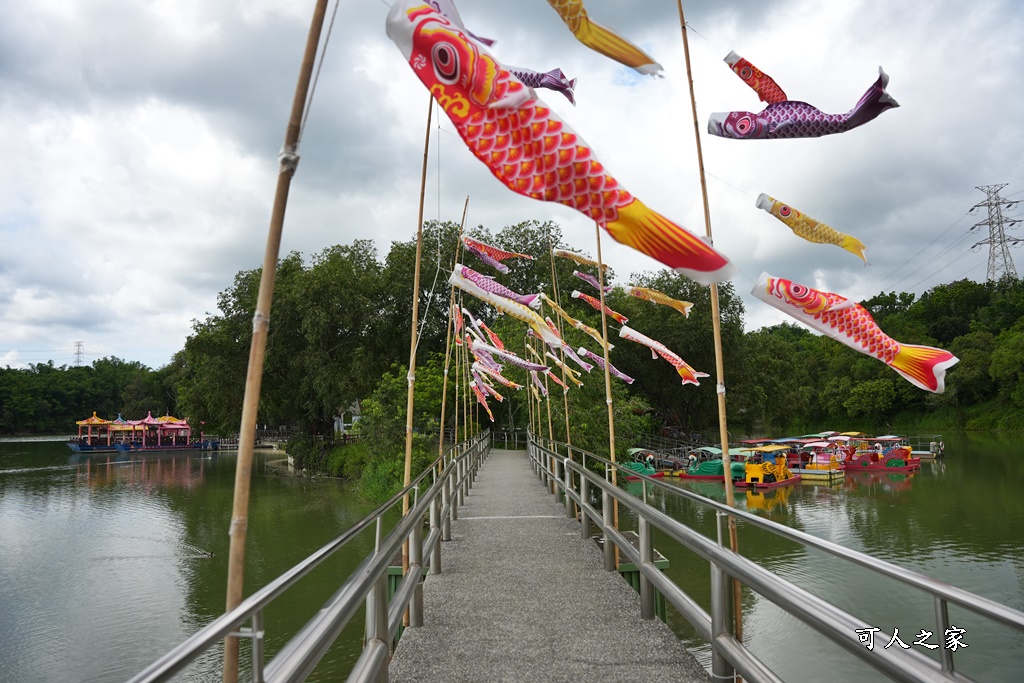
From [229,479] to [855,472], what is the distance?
2943cm

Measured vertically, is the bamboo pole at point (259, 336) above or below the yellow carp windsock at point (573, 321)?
below

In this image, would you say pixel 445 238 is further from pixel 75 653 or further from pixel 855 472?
pixel 75 653

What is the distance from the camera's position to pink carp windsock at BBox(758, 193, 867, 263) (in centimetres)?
530

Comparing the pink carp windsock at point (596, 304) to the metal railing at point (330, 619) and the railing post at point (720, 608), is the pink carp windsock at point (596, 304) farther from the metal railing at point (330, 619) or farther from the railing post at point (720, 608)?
the railing post at point (720, 608)

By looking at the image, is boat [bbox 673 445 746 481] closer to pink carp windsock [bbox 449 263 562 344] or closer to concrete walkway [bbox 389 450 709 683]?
pink carp windsock [bbox 449 263 562 344]

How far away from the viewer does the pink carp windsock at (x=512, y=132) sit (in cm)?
269

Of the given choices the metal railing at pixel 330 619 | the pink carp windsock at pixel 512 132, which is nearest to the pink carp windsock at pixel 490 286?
the metal railing at pixel 330 619

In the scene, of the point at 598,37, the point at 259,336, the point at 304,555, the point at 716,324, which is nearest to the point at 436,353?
the point at 304,555

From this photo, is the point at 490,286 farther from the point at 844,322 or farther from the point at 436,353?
the point at 436,353

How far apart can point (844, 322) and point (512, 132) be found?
2.67 meters

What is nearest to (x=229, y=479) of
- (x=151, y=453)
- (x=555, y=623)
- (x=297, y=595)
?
(x=297, y=595)

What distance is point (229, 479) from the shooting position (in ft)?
112

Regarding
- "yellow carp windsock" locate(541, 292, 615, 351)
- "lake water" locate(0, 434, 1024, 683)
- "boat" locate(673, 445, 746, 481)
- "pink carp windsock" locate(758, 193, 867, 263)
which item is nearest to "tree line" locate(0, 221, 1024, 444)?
"boat" locate(673, 445, 746, 481)

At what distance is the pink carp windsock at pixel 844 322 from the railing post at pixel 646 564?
160 centimetres
